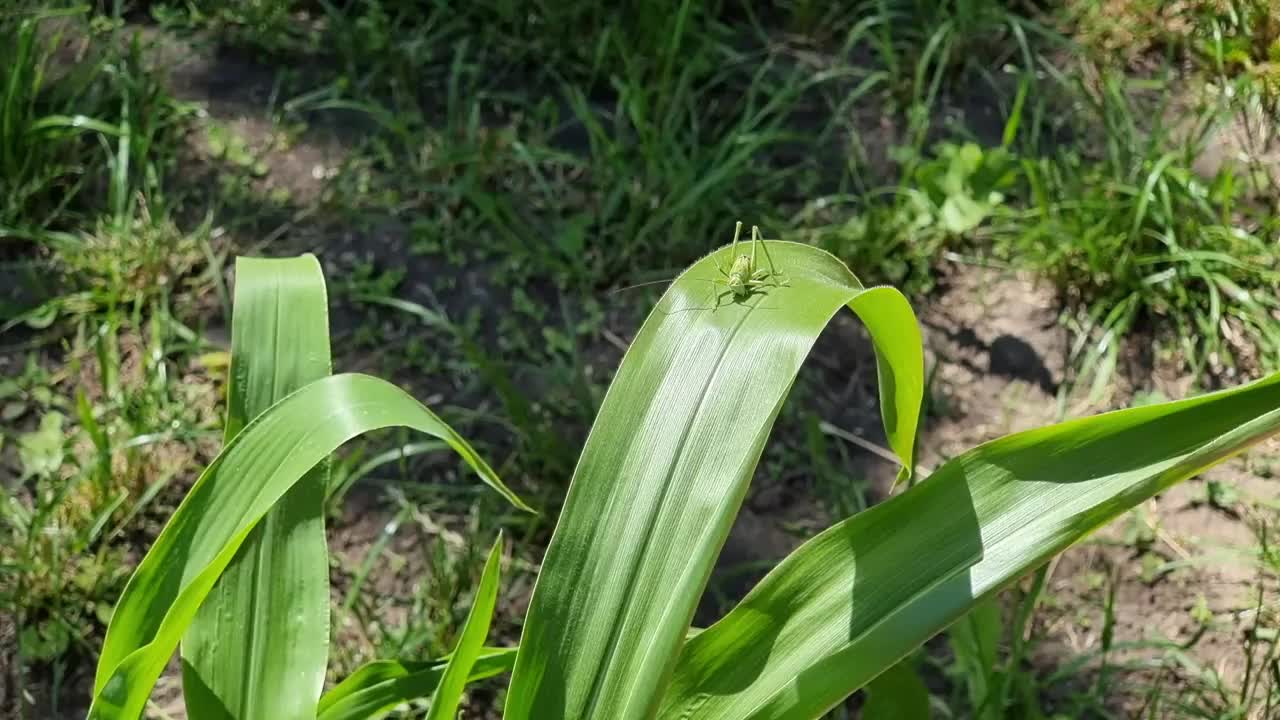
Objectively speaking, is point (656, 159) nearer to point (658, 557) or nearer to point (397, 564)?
point (397, 564)

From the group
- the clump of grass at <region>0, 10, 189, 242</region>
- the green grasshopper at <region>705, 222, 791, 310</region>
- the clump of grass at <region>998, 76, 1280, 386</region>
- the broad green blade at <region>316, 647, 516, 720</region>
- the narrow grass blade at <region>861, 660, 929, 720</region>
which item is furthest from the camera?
the clump of grass at <region>0, 10, 189, 242</region>

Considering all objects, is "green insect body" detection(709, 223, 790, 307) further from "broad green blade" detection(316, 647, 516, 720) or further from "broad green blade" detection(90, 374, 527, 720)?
"broad green blade" detection(316, 647, 516, 720)

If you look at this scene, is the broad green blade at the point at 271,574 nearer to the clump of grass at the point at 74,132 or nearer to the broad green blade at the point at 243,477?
the broad green blade at the point at 243,477

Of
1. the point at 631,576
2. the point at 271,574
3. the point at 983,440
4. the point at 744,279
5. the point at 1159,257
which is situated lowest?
the point at 983,440

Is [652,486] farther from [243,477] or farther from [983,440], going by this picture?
[983,440]

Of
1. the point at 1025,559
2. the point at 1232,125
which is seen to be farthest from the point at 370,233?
the point at 1232,125

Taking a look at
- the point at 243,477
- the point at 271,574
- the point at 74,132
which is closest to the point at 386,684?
the point at 271,574

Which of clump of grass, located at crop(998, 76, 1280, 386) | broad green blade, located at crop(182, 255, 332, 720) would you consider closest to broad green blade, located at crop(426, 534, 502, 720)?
broad green blade, located at crop(182, 255, 332, 720)
